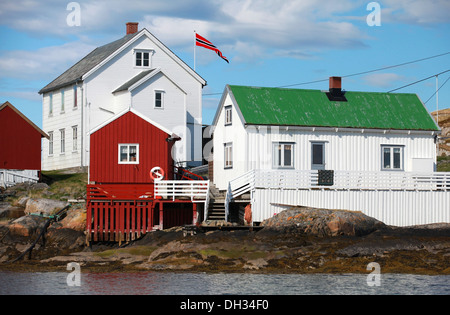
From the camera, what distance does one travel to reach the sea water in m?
26.5

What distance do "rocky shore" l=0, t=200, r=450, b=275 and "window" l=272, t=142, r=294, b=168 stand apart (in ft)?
17.8

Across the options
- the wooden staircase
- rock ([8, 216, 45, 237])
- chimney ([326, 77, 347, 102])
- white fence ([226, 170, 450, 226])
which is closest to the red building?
rock ([8, 216, 45, 237])

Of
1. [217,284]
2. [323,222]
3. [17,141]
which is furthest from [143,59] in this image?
[217,284]

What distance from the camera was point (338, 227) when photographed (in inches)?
1348

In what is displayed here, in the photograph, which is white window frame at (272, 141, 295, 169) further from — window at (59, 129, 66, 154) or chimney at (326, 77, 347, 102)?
window at (59, 129, 66, 154)

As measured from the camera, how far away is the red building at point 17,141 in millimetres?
47781

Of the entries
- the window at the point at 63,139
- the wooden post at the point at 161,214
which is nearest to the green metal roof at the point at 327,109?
the wooden post at the point at 161,214

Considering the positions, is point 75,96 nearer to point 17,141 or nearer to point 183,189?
point 17,141

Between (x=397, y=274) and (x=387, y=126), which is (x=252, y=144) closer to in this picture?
(x=387, y=126)

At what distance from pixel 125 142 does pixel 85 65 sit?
1922cm

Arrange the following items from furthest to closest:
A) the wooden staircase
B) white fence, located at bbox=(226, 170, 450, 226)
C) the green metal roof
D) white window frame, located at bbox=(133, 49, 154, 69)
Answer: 1. white window frame, located at bbox=(133, 49, 154, 69)
2. the green metal roof
3. the wooden staircase
4. white fence, located at bbox=(226, 170, 450, 226)

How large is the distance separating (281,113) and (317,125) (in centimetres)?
201
